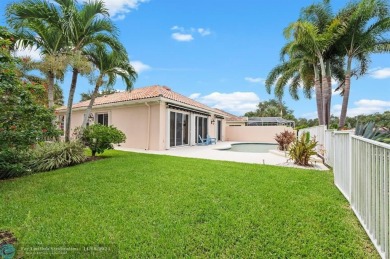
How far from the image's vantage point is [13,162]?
7.36 metres

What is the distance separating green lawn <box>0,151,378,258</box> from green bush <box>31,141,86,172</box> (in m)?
1.71

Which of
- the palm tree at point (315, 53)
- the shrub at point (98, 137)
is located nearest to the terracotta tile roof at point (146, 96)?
the shrub at point (98, 137)

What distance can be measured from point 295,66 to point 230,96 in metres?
37.9

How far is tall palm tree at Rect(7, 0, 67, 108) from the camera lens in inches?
329

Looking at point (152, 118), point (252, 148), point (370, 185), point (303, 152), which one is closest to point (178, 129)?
point (152, 118)

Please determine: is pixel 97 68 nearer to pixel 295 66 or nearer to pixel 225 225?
pixel 225 225

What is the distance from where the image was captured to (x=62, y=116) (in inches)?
965

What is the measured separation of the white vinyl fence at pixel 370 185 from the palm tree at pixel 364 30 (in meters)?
13.9

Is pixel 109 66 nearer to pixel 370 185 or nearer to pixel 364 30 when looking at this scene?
pixel 370 185

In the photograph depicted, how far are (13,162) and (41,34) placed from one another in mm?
5748

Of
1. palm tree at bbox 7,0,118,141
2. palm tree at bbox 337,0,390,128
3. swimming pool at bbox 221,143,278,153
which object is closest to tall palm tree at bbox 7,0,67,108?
palm tree at bbox 7,0,118,141

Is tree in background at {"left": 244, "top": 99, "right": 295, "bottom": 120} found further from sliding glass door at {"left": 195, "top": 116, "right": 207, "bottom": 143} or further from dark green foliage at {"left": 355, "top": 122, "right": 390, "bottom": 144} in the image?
dark green foliage at {"left": 355, "top": 122, "right": 390, "bottom": 144}

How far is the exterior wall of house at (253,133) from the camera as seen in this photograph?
97.1ft

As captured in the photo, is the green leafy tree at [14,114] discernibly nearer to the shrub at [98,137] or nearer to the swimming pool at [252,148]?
the shrub at [98,137]
